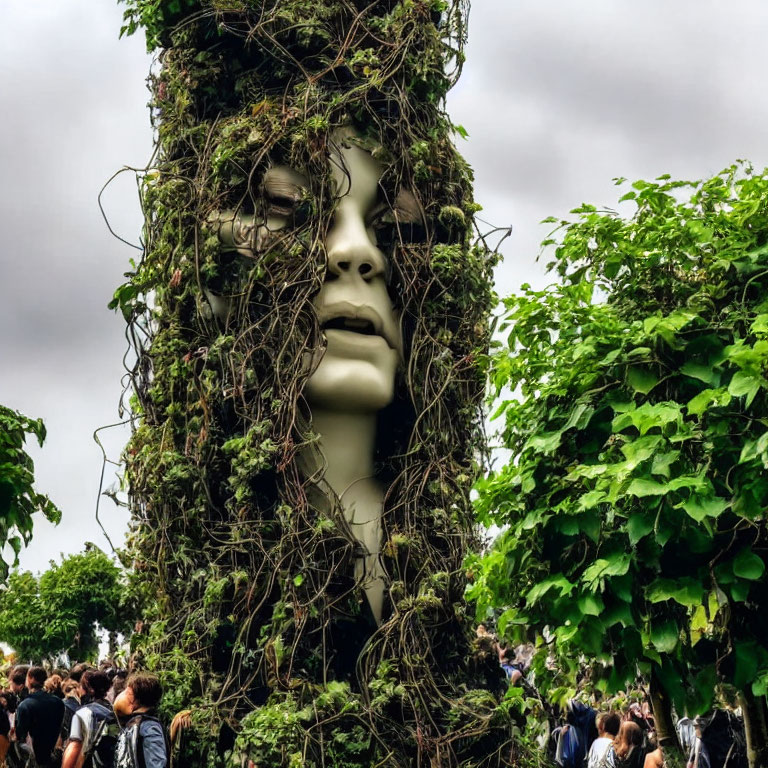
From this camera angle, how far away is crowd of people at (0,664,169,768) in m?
7.95

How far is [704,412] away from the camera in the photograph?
23.2 ft

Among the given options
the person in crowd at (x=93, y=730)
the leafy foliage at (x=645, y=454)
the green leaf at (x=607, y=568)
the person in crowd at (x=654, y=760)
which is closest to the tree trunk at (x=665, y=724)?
the leafy foliage at (x=645, y=454)

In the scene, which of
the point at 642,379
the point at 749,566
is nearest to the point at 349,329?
the point at 642,379

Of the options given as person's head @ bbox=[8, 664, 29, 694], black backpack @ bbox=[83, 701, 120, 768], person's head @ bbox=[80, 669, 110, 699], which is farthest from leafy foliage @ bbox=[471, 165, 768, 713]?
person's head @ bbox=[8, 664, 29, 694]

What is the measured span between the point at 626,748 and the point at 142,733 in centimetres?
412

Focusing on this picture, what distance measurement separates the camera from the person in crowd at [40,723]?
984 cm

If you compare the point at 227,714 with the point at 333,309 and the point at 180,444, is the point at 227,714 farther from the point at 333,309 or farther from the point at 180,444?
the point at 333,309

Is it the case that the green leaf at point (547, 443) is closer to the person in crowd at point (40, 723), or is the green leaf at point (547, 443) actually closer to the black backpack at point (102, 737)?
the black backpack at point (102, 737)

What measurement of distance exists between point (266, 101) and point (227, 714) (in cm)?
547

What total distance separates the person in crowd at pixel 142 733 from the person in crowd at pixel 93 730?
604 mm

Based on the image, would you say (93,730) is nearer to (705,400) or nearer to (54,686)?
(54,686)

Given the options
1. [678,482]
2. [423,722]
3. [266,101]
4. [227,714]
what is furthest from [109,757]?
[266,101]

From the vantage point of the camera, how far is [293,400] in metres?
11.4

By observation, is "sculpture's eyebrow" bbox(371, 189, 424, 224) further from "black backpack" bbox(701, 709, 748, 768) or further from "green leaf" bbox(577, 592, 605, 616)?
"green leaf" bbox(577, 592, 605, 616)
